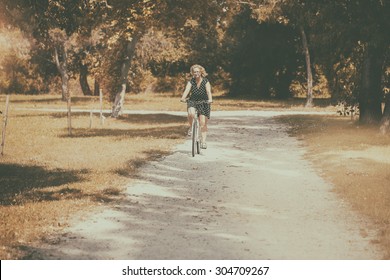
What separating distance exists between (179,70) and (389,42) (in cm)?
3820

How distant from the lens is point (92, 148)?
655 inches

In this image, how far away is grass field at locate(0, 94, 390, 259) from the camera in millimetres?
8656

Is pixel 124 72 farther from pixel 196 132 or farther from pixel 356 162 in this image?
pixel 356 162

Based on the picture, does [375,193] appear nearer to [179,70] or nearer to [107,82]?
[107,82]

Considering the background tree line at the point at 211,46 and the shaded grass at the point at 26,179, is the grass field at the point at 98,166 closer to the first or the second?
the shaded grass at the point at 26,179

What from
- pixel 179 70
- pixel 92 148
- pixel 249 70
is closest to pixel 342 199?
pixel 92 148

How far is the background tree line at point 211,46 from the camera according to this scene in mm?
16703

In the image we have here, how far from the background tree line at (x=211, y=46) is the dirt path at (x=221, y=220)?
12.2 feet

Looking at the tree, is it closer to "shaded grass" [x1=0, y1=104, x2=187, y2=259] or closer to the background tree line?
the background tree line

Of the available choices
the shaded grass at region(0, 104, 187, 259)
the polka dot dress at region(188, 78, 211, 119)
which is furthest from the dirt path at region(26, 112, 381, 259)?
the polka dot dress at region(188, 78, 211, 119)

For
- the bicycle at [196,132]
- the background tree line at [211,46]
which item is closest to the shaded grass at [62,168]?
the bicycle at [196,132]

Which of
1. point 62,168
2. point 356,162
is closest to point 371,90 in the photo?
point 356,162
